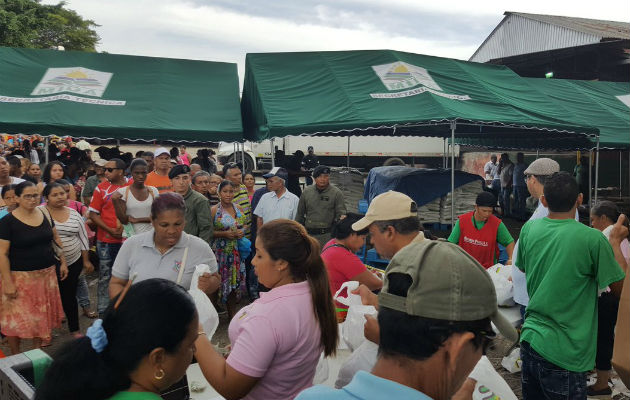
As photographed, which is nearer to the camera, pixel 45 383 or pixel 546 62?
pixel 45 383

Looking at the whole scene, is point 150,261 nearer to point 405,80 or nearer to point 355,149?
point 405,80

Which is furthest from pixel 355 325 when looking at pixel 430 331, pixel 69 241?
pixel 69 241

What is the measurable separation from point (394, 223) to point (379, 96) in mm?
6294

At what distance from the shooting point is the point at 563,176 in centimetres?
298

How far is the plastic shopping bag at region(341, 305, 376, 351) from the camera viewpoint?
2.74m

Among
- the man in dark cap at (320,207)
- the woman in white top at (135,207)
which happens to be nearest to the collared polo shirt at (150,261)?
the woman in white top at (135,207)

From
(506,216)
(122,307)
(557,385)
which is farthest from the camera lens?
(506,216)

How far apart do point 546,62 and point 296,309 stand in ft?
62.9

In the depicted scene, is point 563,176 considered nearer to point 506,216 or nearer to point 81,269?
point 81,269

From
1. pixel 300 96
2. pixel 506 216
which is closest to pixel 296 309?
pixel 300 96

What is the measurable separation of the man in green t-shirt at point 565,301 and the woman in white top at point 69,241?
473 cm

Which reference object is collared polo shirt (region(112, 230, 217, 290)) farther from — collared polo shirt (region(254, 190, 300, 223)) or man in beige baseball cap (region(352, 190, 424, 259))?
collared polo shirt (region(254, 190, 300, 223))

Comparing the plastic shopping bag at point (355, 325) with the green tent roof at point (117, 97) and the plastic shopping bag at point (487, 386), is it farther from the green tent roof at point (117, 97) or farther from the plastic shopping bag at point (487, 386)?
the green tent roof at point (117, 97)

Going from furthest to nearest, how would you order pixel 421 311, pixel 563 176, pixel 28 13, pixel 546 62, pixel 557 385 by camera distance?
1. pixel 28 13
2. pixel 546 62
3. pixel 563 176
4. pixel 557 385
5. pixel 421 311
